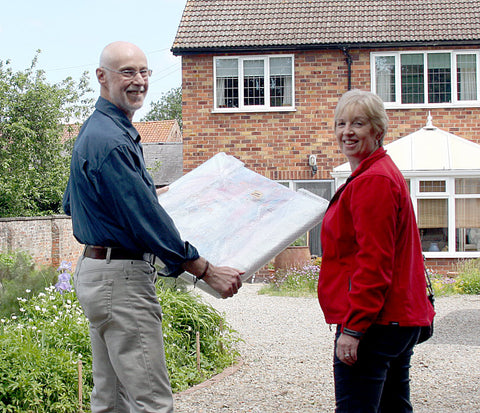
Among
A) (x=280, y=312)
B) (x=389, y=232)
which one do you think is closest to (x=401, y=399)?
(x=389, y=232)

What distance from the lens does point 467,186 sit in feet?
50.9

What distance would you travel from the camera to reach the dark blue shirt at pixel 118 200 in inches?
116

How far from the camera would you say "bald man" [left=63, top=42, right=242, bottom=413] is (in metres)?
2.96

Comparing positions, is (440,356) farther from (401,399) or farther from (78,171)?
(78,171)

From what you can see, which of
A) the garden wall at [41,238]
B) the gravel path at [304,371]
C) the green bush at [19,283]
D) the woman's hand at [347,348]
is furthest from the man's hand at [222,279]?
the garden wall at [41,238]

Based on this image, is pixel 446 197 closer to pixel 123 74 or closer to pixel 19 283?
pixel 19 283

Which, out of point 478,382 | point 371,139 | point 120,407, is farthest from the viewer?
point 478,382

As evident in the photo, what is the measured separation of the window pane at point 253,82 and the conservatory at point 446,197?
9.40ft

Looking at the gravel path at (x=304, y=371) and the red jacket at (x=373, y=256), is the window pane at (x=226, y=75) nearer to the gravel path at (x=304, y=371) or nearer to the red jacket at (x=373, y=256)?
the gravel path at (x=304, y=371)

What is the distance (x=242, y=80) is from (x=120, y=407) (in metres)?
14.4

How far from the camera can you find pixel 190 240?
3396 millimetres

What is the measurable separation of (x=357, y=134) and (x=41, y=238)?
14.5 meters

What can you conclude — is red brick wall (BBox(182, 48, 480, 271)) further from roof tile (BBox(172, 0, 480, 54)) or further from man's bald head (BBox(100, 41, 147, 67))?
man's bald head (BBox(100, 41, 147, 67))

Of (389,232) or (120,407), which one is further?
(120,407)
